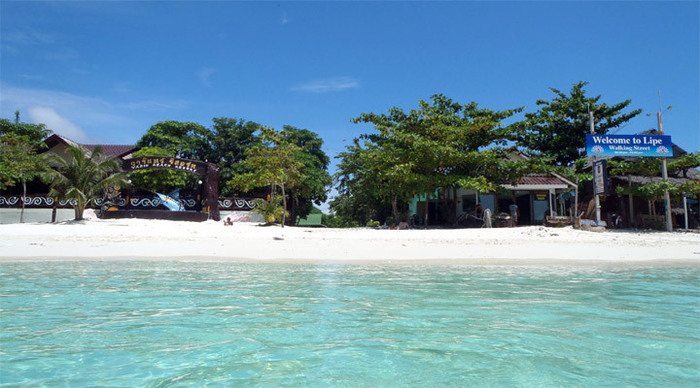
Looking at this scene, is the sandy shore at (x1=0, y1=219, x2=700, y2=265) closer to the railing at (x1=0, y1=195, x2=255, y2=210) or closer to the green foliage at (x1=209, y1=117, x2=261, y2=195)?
the railing at (x1=0, y1=195, x2=255, y2=210)

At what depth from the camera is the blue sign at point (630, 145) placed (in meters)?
20.3

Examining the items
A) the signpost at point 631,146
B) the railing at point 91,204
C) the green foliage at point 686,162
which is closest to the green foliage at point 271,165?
the railing at point 91,204

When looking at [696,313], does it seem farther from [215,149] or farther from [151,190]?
[215,149]

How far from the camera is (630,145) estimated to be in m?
20.4

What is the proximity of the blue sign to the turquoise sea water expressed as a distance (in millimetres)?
13136

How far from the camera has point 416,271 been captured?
9.72m

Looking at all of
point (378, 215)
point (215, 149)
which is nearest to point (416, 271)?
point (378, 215)

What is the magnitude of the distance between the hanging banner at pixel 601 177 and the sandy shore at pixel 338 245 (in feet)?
7.58

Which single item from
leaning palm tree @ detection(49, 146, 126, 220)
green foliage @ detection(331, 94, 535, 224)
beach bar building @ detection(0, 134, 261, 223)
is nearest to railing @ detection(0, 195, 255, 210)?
beach bar building @ detection(0, 134, 261, 223)

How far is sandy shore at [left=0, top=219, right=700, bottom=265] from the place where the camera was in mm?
11953

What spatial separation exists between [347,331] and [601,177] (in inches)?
706

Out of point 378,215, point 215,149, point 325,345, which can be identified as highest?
point 215,149

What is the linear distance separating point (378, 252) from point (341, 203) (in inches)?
872

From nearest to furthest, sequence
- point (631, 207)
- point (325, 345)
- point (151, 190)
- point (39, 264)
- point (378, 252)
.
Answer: point (325, 345) → point (39, 264) → point (378, 252) → point (631, 207) → point (151, 190)
